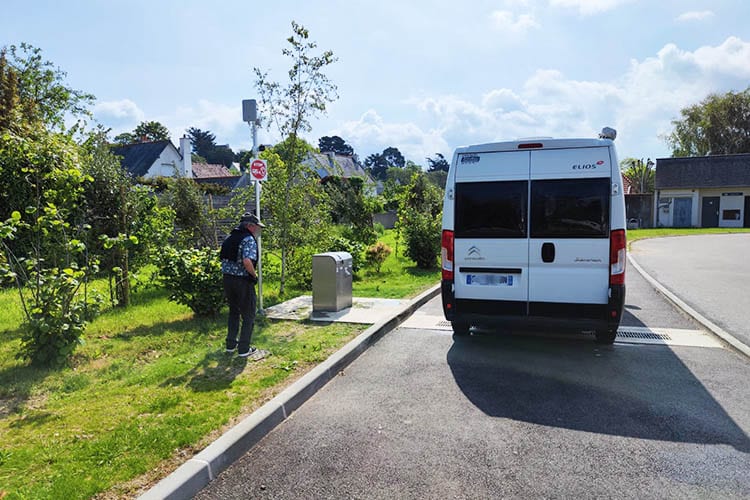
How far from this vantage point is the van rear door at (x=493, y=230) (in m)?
6.00

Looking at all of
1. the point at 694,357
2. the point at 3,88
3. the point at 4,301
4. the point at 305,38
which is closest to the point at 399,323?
the point at 694,357

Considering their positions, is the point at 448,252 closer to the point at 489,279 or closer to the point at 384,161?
the point at 489,279

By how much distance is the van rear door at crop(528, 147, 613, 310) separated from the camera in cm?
566

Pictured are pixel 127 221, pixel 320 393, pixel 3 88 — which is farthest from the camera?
pixel 3 88

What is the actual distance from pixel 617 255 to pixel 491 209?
1514 mm

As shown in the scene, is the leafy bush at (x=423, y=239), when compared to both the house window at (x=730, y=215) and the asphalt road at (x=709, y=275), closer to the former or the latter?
the asphalt road at (x=709, y=275)

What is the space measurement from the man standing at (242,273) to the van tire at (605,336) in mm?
4319

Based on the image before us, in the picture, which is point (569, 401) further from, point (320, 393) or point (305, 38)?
point (305, 38)

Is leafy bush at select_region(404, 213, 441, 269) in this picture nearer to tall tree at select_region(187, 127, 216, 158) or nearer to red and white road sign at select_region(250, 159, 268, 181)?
red and white road sign at select_region(250, 159, 268, 181)

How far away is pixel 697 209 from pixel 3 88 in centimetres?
4182

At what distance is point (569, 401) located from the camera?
15.2ft

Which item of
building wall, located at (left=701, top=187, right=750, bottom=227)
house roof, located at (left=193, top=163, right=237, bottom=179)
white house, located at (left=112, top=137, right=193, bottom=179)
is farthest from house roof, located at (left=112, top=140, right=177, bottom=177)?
building wall, located at (left=701, top=187, right=750, bottom=227)

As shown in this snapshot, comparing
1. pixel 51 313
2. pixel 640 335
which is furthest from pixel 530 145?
pixel 51 313

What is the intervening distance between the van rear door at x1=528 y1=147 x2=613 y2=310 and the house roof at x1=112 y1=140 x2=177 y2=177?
4240 cm
